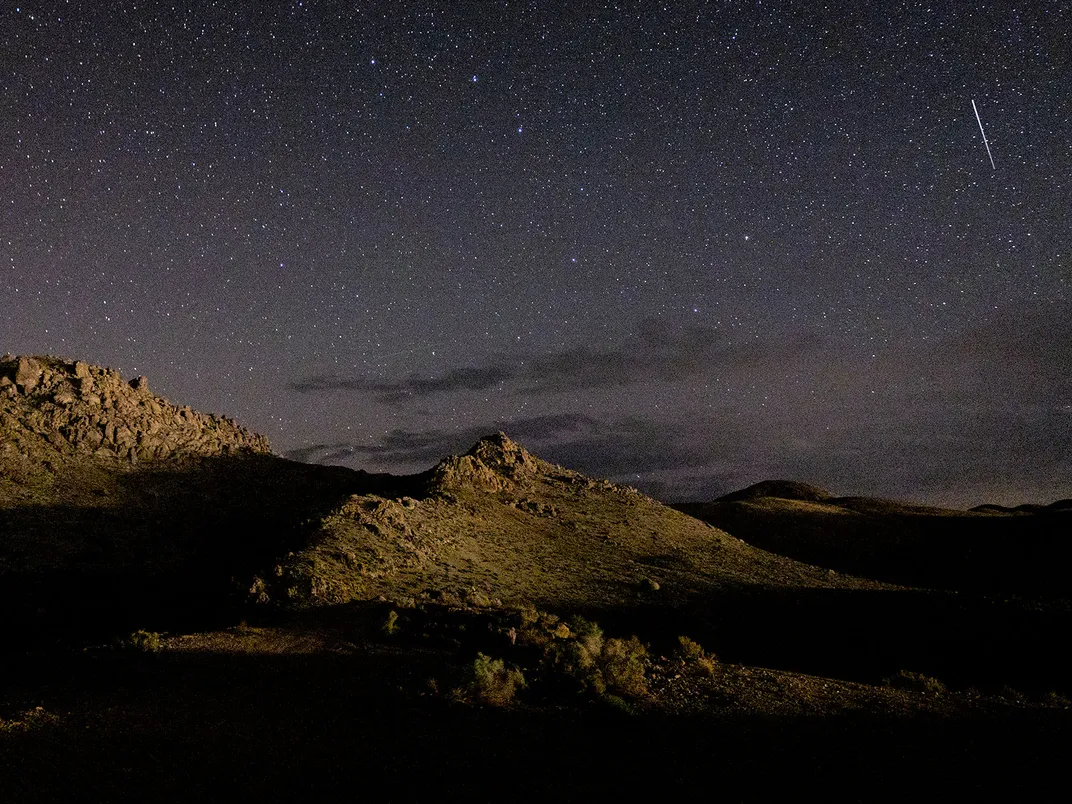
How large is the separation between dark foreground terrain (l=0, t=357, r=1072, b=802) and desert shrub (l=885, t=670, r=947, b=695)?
11 centimetres

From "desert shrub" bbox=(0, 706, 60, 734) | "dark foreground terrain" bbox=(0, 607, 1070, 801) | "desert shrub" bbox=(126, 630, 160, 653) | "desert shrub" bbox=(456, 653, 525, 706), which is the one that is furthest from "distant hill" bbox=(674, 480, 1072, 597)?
"desert shrub" bbox=(0, 706, 60, 734)

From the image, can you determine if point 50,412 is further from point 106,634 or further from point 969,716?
point 969,716

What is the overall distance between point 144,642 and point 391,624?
7.15m

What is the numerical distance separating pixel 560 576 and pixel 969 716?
20.9 m

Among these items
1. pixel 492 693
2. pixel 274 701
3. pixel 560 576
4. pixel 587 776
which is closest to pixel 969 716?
pixel 587 776

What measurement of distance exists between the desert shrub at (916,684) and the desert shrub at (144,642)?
21.5 meters

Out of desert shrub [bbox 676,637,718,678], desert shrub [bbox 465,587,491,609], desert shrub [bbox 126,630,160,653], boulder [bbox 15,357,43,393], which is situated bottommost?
desert shrub [bbox 676,637,718,678]

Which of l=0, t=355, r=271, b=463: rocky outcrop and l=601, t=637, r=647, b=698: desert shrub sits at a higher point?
l=0, t=355, r=271, b=463: rocky outcrop

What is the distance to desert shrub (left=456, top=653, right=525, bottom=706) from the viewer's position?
45.8 ft

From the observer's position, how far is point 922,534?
199 ft

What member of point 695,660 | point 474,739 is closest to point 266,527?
point 695,660

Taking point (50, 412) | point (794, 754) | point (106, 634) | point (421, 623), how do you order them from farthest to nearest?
point (50, 412), point (106, 634), point (421, 623), point (794, 754)

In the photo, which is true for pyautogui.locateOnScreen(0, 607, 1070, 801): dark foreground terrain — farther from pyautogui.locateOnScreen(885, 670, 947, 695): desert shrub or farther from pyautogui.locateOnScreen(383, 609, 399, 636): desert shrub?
pyautogui.locateOnScreen(383, 609, 399, 636): desert shrub

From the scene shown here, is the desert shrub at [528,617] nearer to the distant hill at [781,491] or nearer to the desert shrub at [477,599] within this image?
the desert shrub at [477,599]
